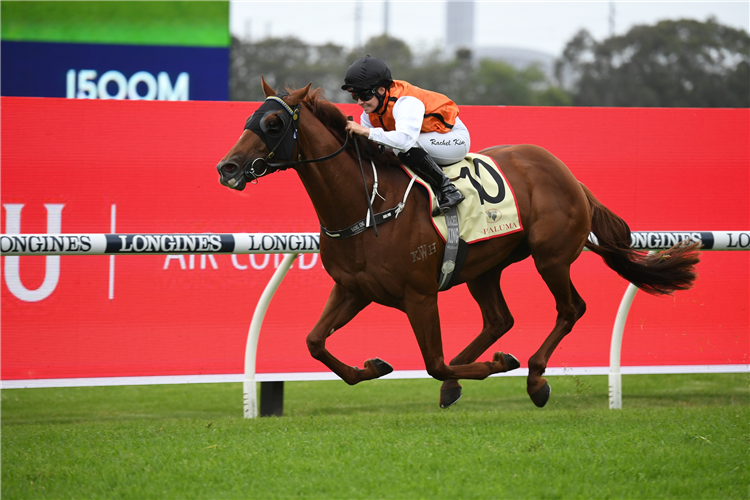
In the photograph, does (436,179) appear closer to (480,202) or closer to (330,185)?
(480,202)

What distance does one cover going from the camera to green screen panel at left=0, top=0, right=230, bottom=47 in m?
8.36

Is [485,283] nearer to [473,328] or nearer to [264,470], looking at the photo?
[473,328]

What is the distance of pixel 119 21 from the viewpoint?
8.64 metres

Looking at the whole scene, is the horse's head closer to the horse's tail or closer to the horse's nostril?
the horse's nostril

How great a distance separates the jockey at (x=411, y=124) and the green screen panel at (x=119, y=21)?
5.12m

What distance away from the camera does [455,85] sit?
45.5 m

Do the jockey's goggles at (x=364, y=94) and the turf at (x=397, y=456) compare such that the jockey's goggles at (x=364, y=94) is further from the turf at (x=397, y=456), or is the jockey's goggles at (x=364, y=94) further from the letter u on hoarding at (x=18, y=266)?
the letter u on hoarding at (x=18, y=266)

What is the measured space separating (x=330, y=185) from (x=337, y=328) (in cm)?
76

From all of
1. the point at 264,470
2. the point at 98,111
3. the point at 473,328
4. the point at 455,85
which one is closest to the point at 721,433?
the point at 473,328

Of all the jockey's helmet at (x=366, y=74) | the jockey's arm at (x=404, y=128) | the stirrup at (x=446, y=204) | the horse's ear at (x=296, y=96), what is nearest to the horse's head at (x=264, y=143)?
the horse's ear at (x=296, y=96)

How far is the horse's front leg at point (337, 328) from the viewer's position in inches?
160

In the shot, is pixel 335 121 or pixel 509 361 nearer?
pixel 335 121

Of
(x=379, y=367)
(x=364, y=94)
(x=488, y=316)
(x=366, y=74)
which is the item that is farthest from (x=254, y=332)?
(x=366, y=74)

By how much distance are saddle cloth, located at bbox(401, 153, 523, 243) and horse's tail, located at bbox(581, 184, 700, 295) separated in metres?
0.73
